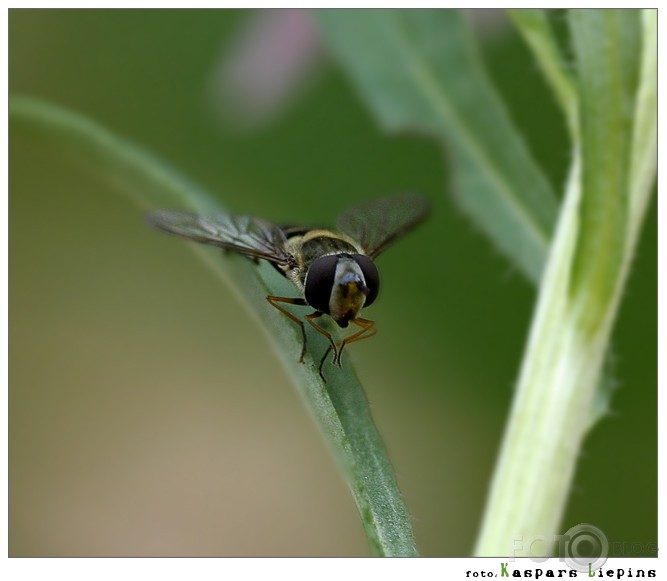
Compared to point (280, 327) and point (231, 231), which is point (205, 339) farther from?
point (280, 327)

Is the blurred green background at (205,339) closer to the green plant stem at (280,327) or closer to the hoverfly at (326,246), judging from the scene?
the hoverfly at (326,246)

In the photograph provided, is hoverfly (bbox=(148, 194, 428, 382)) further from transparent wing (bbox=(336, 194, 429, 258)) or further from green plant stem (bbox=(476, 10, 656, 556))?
green plant stem (bbox=(476, 10, 656, 556))

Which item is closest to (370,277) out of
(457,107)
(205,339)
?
(457,107)

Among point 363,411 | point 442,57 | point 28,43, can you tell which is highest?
point 28,43

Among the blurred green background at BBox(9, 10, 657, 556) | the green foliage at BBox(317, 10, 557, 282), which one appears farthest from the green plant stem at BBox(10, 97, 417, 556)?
the blurred green background at BBox(9, 10, 657, 556)

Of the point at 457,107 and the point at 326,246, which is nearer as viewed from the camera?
the point at 326,246
